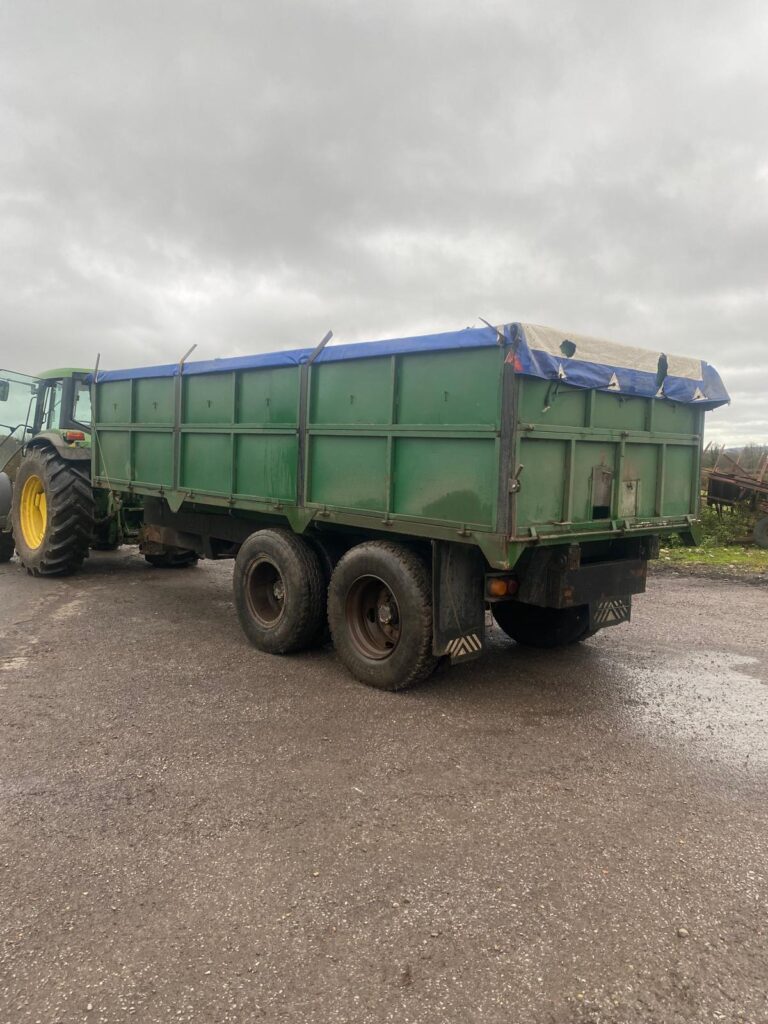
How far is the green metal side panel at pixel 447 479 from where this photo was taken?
172 inches

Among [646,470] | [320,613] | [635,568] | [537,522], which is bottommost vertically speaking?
[320,613]

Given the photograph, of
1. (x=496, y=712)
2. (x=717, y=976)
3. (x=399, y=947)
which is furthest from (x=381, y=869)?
(x=496, y=712)

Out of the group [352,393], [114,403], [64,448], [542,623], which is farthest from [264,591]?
[64,448]

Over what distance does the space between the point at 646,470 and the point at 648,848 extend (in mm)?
3065

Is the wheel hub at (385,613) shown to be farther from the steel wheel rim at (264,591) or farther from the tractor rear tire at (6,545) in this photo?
the tractor rear tire at (6,545)

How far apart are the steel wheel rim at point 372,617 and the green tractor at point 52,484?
444cm

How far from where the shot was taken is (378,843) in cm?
303

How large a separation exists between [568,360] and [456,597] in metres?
1.72

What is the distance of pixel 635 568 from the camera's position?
530 cm

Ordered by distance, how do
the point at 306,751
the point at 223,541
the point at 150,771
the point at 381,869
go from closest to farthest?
the point at 381,869 < the point at 150,771 < the point at 306,751 < the point at 223,541

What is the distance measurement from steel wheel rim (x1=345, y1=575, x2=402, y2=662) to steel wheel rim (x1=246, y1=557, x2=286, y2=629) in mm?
929

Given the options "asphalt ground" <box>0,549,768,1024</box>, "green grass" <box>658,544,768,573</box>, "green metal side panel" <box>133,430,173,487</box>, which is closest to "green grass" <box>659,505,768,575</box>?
"green grass" <box>658,544,768,573</box>

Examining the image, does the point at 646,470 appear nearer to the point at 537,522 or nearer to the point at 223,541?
the point at 537,522

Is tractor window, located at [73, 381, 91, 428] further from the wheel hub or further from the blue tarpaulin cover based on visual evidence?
the wheel hub
